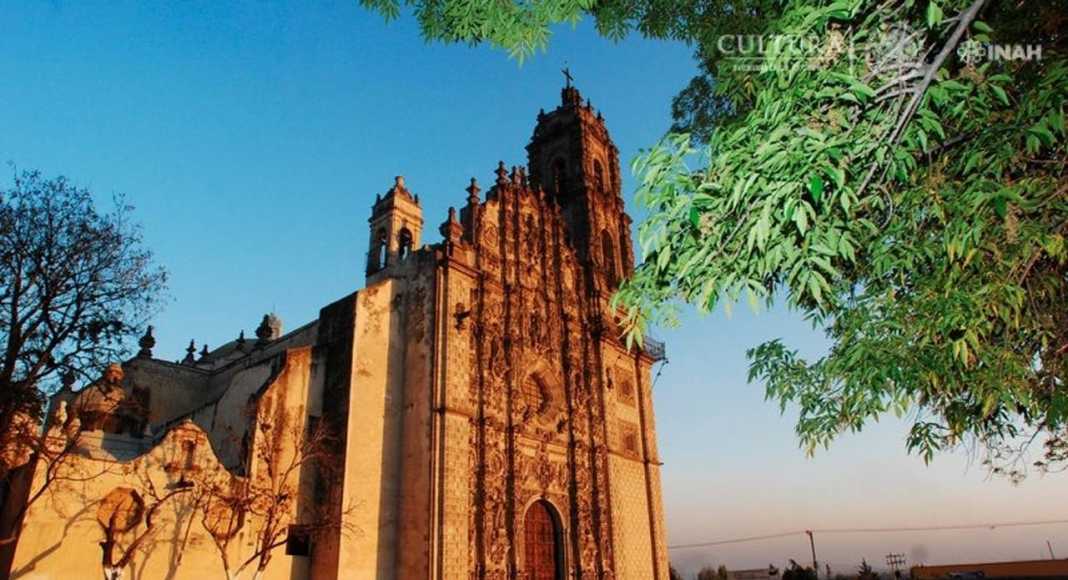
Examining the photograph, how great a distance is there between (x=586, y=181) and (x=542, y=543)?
628 inches

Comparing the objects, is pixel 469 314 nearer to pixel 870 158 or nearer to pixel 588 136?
pixel 588 136

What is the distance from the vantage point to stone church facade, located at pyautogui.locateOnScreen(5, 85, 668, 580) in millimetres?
17219

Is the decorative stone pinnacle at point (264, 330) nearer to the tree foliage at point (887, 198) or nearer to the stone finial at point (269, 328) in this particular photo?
the stone finial at point (269, 328)

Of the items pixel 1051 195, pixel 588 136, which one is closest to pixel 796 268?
pixel 1051 195

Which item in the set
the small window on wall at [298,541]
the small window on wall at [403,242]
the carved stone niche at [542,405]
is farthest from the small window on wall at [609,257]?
the small window on wall at [298,541]

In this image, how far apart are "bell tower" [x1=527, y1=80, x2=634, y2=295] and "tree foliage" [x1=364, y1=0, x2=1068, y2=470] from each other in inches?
833

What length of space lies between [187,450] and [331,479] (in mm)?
3763

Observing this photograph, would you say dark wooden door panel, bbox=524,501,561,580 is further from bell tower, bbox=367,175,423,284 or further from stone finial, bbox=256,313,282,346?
stone finial, bbox=256,313,282,346

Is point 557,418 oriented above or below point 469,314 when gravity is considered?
below

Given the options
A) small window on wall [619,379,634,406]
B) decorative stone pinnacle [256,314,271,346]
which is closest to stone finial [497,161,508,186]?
small window on wall [619,379,634,406]

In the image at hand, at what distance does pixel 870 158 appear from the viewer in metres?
4.70

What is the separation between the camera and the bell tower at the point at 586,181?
2917 centimetres

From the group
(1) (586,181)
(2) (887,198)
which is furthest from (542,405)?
(2) (887,198)

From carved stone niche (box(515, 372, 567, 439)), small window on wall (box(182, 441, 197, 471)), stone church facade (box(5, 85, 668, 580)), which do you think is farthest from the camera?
carved stone niche (box(515, 372, 567, 439))
